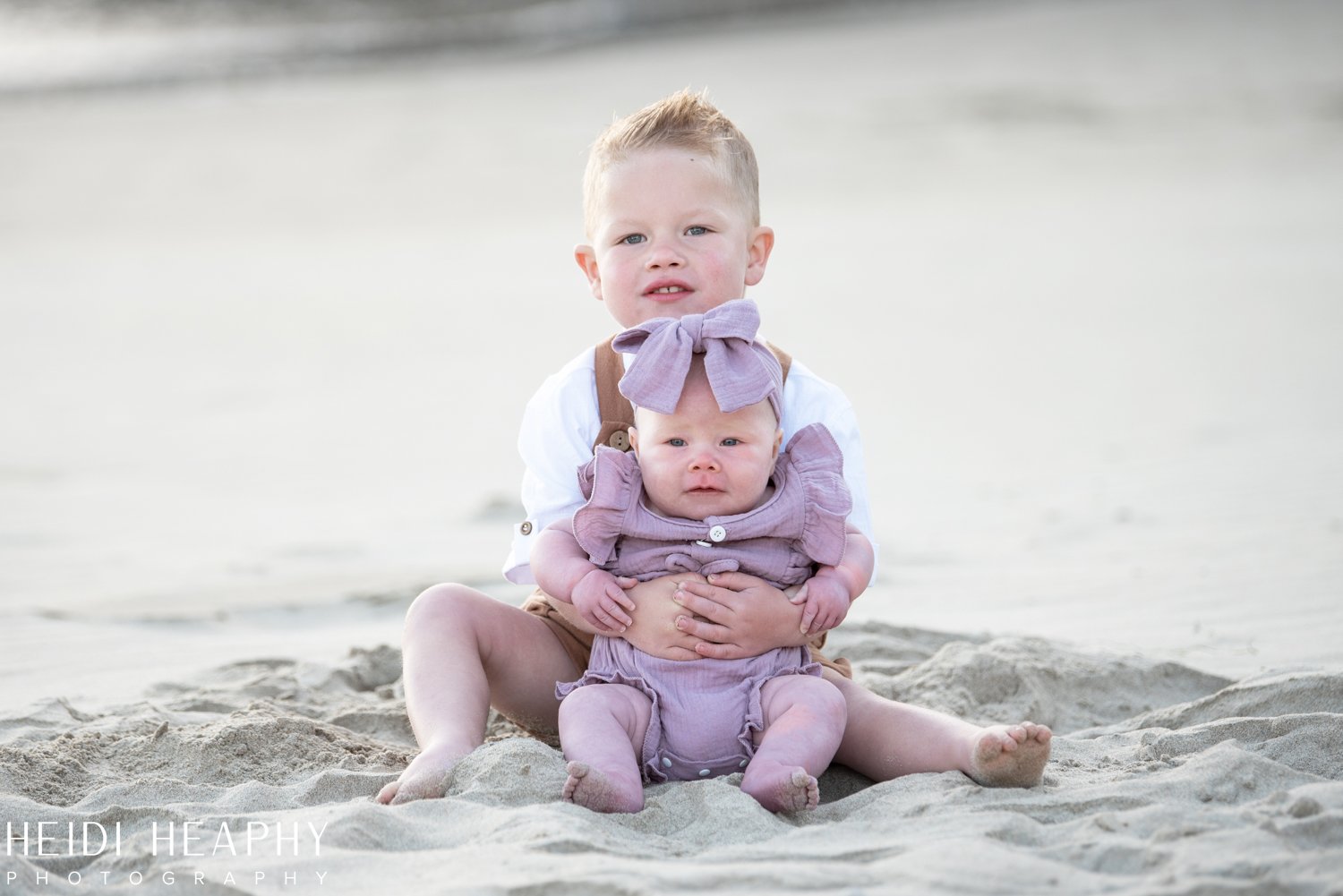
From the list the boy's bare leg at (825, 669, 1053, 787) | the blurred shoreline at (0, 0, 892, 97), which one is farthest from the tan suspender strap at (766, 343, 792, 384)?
the blurred shoreline at (0, 0, 892, 97)

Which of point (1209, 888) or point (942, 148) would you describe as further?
point (942, 148)

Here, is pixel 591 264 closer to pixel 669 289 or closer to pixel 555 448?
pixel 669 289

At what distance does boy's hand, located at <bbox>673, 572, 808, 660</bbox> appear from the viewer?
3012 mm

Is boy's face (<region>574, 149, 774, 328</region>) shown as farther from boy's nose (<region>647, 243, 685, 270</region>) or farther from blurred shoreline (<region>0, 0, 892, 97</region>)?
blurred shoreline (<region>0, 0, 892, 97</region>)

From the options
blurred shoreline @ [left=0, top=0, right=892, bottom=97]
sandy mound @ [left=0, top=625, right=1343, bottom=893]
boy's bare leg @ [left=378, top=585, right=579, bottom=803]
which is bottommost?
sandy mound @ [left=0, top=625, right=1343, bottom=893]

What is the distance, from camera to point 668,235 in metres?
3.32

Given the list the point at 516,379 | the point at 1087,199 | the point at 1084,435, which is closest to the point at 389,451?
the point at 516,379

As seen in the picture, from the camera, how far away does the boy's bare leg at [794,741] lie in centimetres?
279

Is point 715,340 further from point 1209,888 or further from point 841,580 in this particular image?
point 1209,888

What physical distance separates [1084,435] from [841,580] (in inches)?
156

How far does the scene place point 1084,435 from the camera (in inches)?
265

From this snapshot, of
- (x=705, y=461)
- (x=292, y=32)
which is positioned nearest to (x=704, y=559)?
(x=705, y=461)

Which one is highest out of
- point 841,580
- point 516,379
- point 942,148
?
point 942,148

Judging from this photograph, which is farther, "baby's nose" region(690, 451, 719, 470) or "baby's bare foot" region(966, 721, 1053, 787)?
"baby's nose" region(690, 451, 719, 470)
